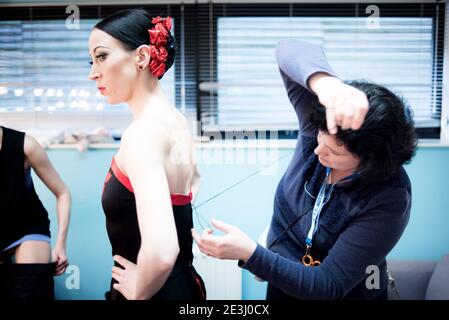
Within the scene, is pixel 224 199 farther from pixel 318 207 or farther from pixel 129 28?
pixel 129 28

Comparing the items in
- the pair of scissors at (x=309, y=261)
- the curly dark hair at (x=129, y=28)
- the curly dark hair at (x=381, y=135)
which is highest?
the curly dark hair at (x=129, y=28)

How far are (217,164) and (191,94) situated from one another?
182mm

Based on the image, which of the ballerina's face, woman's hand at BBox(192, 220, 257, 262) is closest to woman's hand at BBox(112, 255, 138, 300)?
woman's hand at BBox(192, 220, 257, 262)

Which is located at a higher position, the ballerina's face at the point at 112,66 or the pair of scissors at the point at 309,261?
the ballerina's face at the point at 112,66

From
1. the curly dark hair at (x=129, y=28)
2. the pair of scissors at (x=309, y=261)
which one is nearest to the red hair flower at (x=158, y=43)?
the curly dark hair at (x=129, y=28)

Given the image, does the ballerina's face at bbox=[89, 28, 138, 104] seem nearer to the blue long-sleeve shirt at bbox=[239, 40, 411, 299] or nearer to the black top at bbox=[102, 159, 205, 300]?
the black top at bbox=[102, 159, 205, 300]

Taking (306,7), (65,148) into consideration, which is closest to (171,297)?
(65,148)

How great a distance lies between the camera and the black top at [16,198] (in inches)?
36.9

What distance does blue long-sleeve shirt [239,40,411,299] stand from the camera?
0.78 metres

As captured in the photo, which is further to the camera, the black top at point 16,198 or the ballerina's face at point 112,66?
the black top at point 16,198

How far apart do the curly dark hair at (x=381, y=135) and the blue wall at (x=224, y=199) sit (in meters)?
0.25

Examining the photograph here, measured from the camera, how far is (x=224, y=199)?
3.39ft

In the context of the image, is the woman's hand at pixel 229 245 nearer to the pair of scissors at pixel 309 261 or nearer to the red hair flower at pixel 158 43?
the pair of scissors at pixel 309 261

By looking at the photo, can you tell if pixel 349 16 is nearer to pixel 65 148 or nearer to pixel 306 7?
pixel 306 7
